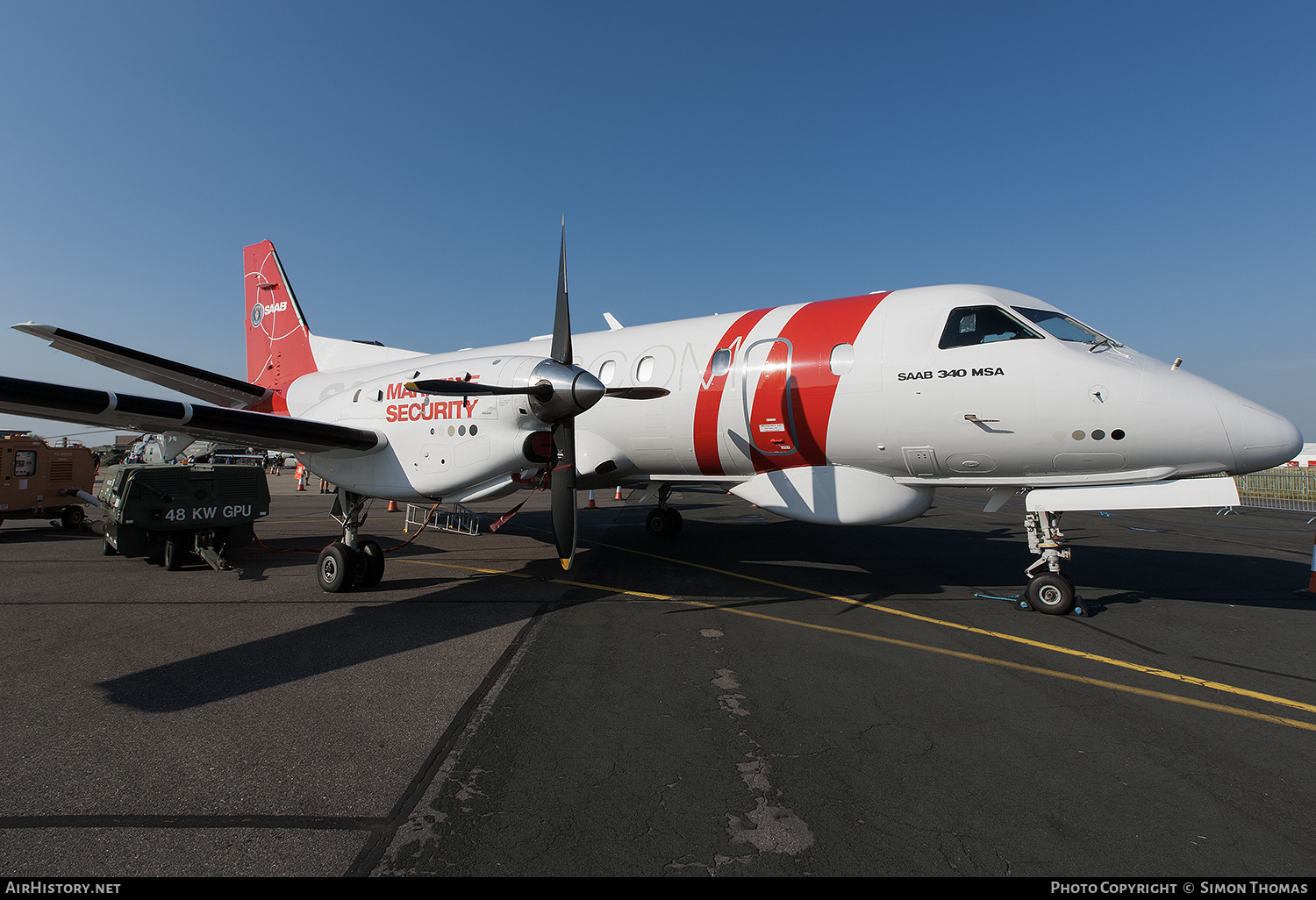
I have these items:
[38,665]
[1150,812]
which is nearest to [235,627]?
[38,665]

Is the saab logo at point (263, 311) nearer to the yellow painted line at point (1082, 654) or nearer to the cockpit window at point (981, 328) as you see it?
the yellow painted line at point (1082, 654)

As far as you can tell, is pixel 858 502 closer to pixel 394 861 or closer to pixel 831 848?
pixel 831 848

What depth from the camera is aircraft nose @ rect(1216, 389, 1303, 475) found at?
5.73 metres

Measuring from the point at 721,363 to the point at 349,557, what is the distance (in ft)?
19.3

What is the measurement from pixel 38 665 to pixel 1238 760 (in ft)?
30.2

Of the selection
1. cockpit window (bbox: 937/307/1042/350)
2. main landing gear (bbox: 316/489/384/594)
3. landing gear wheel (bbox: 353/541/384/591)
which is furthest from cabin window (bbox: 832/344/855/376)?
landing gear wheel (bbox: 353/541/384/591)

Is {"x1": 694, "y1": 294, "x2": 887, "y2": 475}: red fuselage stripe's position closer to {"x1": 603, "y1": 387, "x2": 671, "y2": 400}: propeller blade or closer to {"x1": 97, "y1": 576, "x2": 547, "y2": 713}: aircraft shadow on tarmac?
{"x1": 603, "y1": 387, "x2": 671, "y2": 400}: propeller blade

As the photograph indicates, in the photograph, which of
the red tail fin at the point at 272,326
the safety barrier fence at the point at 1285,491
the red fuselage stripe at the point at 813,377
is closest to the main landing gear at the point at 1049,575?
the red fuselage stripe at the point at 813,377

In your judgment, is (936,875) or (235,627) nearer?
(936,875)

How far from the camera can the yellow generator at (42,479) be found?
13.0 m

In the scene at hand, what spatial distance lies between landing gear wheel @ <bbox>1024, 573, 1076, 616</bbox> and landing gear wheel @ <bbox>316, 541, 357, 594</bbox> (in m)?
8.89

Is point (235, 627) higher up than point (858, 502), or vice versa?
point (858, 502)

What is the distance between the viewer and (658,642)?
19.1ft

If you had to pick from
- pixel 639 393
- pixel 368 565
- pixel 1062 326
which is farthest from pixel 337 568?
pixel 1062 326
